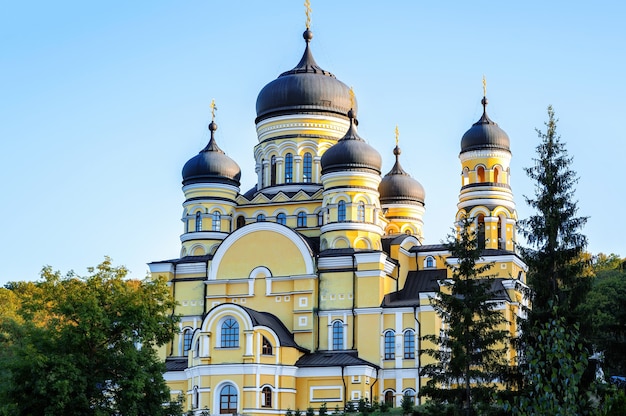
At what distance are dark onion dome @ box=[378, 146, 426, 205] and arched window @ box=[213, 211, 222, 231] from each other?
8.43 m

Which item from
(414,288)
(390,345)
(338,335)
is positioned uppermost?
(414,288)

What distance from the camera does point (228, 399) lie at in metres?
38.0

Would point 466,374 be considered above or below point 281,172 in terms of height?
below

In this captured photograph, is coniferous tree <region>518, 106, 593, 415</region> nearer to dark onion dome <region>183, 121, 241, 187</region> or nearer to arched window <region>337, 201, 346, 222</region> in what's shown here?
arched window <region>337, 201, 346, 222</region>

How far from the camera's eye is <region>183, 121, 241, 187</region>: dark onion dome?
45125mm

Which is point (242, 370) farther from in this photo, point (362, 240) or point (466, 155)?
point (466, 155)

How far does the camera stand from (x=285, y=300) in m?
41.6

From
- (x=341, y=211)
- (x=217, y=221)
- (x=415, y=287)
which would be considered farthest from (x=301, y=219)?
(x=415, y=287)

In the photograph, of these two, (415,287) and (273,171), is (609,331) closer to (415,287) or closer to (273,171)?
(415,287)

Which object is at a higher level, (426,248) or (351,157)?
(351,157)

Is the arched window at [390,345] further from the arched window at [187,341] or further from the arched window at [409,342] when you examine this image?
the arched window at [187,341]

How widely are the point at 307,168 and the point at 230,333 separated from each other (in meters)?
10.2

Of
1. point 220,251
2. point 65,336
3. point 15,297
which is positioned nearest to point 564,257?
point 65,336

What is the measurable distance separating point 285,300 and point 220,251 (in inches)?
142
